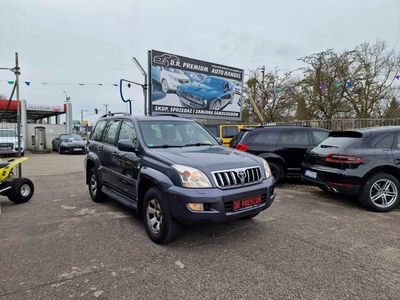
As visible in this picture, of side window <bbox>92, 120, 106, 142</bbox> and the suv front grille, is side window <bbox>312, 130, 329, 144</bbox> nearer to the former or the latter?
the suv front grille

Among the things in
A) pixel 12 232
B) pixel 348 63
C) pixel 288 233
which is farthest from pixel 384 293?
pixel 348 63

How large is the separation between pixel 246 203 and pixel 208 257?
0.77 meters

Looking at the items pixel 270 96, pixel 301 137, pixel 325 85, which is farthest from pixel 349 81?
pixel 301 137

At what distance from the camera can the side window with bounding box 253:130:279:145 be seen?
7.02 metres

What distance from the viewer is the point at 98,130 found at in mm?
5789

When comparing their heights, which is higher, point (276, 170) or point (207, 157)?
point (207, 157)

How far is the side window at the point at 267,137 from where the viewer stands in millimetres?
7020

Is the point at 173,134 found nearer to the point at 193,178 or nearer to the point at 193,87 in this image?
the point at 193,178

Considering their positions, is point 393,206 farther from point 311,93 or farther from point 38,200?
point 311,93

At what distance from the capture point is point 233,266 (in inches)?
114

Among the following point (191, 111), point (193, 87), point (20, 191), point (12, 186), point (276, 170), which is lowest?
point (20, 191)

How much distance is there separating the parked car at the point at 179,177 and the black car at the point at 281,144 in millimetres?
2614

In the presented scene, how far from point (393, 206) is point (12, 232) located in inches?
241

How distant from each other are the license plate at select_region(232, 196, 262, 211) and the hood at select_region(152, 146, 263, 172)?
1.37 ft
